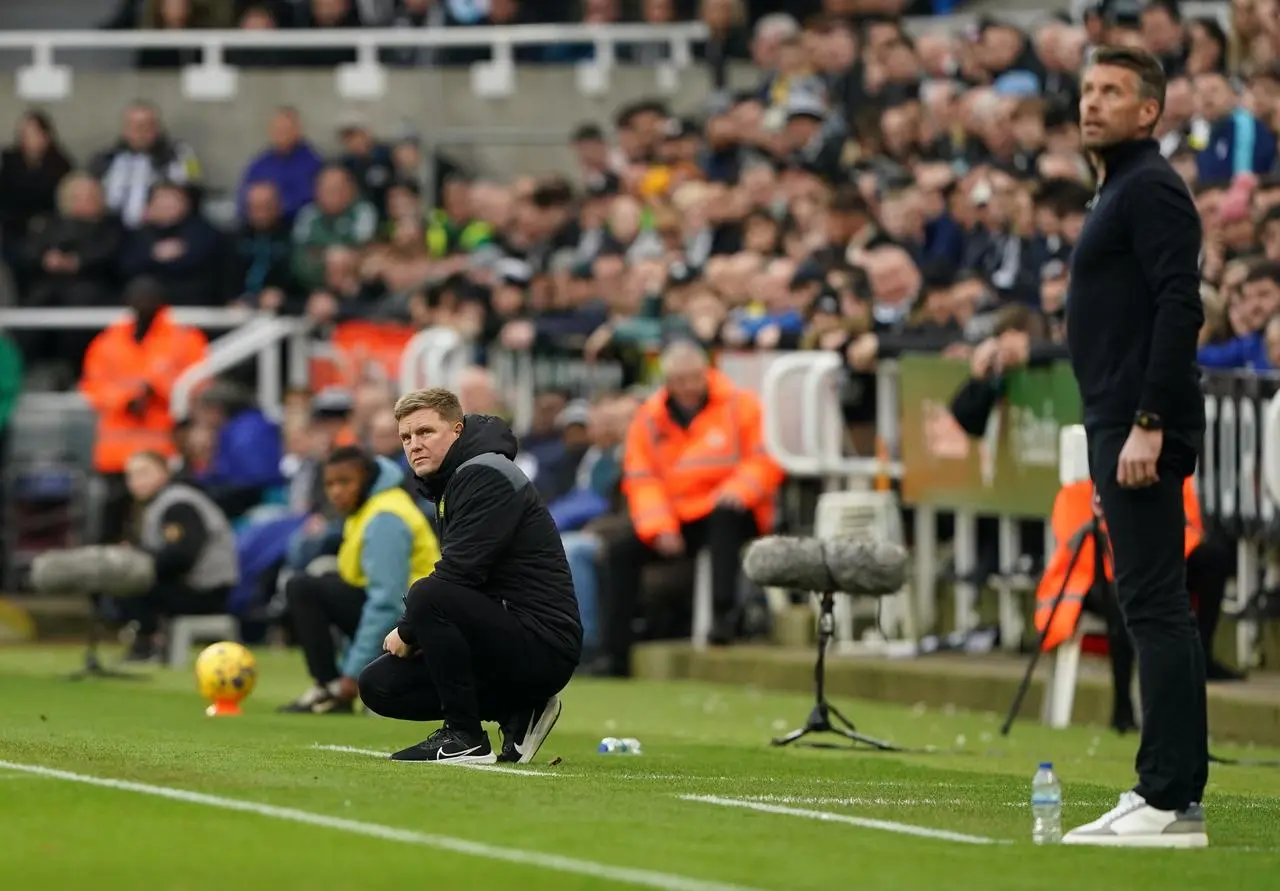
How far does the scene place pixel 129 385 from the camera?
78.1ft

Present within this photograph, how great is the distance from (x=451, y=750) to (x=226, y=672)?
13.2 ft

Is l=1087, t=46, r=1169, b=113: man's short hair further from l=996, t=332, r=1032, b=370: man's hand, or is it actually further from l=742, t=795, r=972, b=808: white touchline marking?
l=996, t=332, r=1032, b=370: man's hand

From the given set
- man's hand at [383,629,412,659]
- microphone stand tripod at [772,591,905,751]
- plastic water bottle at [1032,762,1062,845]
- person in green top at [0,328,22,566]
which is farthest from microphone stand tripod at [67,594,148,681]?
plastic water bottle at [1032,762,1062,845]

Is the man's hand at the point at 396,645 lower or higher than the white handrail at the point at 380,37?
lower

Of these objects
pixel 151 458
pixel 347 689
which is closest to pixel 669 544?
pixel 151 458

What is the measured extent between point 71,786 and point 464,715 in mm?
1989

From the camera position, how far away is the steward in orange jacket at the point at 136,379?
23766 mm

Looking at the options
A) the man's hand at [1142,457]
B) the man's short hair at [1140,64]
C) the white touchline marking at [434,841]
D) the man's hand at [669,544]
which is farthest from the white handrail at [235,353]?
the man's hand at [1142,457]

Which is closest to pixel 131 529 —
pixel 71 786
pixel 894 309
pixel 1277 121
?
pixel 894 309

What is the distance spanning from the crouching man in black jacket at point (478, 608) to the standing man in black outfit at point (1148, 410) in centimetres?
298

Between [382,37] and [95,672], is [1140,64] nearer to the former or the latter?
[95,672]

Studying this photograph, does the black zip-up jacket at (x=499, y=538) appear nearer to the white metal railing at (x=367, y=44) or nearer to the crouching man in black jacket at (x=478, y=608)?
the crouching man in black jacket at (x=478, y=608)

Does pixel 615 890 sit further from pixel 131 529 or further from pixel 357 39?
pixel 357 39

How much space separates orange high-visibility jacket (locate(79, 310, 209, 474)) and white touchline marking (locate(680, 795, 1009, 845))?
13868 mm
